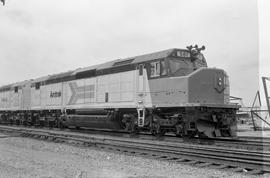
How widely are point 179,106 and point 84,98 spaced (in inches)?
304

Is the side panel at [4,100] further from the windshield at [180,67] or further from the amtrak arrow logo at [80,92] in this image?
the windshield at [180,67]

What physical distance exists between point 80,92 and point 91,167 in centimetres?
1195

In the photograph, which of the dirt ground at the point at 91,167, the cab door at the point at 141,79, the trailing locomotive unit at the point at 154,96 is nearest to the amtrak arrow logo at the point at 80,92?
the trailing locomotive unit at the point at 154,96

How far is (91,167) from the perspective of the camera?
8.57 meters

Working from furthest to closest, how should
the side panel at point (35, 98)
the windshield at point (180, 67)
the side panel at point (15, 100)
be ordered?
the side panel at point (15, 100), the side panel at point (35, 98), the windshield at point (180, 67)

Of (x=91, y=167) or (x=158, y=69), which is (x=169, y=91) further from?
(x=91, y=167)

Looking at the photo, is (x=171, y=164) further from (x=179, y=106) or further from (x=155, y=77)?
(x=155, y=77)

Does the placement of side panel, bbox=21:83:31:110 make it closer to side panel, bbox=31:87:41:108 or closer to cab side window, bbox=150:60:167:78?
side panel, bbox=31:87:41:108

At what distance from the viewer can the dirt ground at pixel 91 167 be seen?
7583 mm

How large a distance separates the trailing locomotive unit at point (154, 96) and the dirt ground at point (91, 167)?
3903mm

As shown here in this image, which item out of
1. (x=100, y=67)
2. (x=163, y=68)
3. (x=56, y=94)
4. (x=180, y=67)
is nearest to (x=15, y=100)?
(x=56, y=94)

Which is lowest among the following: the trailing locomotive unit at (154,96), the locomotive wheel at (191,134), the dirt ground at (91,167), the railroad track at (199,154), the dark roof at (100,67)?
the dirt ground at (91,167)

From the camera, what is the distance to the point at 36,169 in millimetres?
8250

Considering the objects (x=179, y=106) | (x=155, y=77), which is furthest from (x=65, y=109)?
(x=179, y=106)
